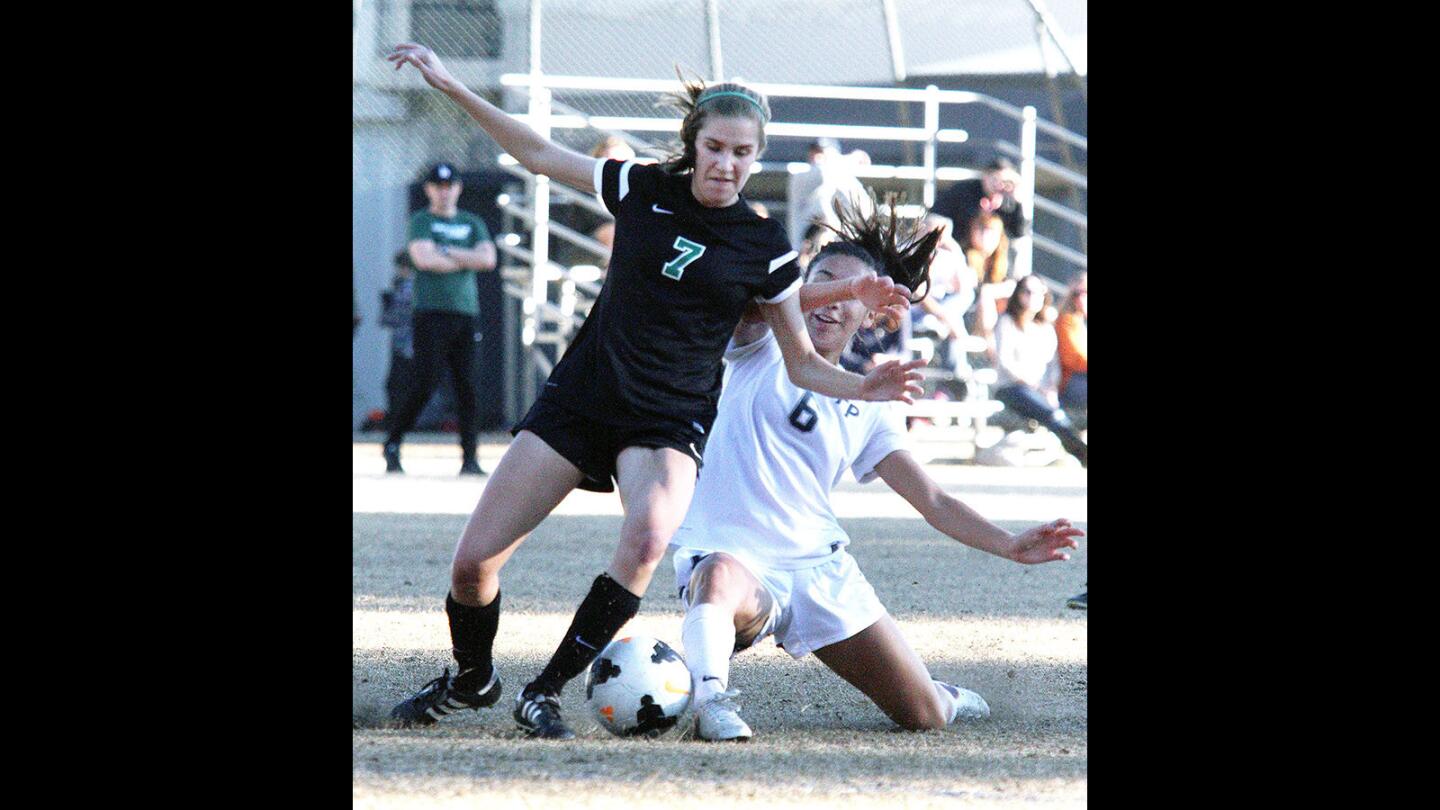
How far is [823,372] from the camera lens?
177 inches

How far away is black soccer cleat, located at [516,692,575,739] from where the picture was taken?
13.9 feet

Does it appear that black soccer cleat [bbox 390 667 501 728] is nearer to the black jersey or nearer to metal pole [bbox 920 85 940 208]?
the black jersey

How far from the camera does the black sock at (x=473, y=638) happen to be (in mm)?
4457

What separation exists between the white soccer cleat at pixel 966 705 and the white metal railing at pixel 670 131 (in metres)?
9.79

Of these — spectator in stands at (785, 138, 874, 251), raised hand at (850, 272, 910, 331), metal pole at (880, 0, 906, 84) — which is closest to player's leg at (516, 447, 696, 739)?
raised hand at (850, 272, 910, 331)

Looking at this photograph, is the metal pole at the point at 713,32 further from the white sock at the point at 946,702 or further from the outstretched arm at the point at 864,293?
the white sock at the point at 946,702

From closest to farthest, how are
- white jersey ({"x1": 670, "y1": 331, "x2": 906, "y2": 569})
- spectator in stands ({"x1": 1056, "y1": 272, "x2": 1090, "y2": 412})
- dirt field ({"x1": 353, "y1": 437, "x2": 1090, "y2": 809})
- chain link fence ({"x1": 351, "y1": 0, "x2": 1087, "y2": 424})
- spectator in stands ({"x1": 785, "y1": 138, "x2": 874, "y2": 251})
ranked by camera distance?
1. dirt field ({"x1": 353, "y1": 437, "x2": 1090, "y2": 809})
2. white jersey ({"x1": 670, "y1": 331, "x2": 906, "y2": 569})
3. spectator in stands ({"x1": 785, "y1": 138, "x2": 874, "y2": 251})
4. spectator in stands ({"x1": 1056, "y1": 272, "x2": 1090, "y2": 412})
5. chain link fence ({"x1": 351, "y1": 0, "x2": 1087, "y2": 424})

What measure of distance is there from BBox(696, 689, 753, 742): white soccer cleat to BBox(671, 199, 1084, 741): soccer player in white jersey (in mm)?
246

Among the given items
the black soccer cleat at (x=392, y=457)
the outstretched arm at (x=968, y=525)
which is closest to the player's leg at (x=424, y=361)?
the black soccer cleat at (x=392, y=457)

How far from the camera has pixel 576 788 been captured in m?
3.58
